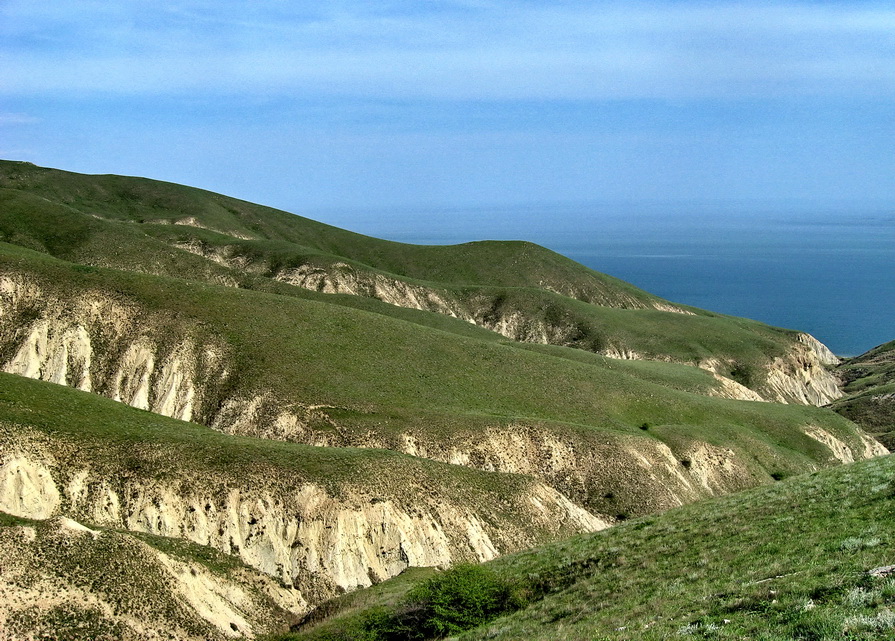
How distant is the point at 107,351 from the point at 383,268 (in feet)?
267

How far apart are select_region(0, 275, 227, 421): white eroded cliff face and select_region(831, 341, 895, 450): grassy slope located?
71.9 m

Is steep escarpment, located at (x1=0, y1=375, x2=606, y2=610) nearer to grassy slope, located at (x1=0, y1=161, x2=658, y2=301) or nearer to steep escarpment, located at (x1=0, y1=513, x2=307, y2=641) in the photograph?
steep escarpment, located at (x1=0, y1=513, x2=307, y2=641)

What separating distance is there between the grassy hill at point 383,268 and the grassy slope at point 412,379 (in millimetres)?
27476

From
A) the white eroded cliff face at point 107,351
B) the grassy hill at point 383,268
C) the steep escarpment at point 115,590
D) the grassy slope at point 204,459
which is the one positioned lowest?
the steep escarpment at point 115,590

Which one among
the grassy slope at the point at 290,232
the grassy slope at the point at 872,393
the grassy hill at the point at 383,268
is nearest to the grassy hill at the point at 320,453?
the grassy hill at the point at 383,268

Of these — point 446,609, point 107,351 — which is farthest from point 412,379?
point 446,609

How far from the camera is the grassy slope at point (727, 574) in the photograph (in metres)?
17.7

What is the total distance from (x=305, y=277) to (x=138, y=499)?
78.4 meters

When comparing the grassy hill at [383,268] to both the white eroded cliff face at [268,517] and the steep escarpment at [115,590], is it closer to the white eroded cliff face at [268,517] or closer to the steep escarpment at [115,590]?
the white eroded cliff face at [268,517]

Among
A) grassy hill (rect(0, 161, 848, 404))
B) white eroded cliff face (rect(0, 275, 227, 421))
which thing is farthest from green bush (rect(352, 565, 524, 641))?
grassy hill (rect(0, 161, 848, 404))

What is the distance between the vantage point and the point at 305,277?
11806cm

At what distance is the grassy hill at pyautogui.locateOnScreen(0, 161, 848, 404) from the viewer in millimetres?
105062

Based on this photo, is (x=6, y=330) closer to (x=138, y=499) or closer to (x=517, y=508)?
(x=138, y=499)

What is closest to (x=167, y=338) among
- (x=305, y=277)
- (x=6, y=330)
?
(x=6, y=330)
